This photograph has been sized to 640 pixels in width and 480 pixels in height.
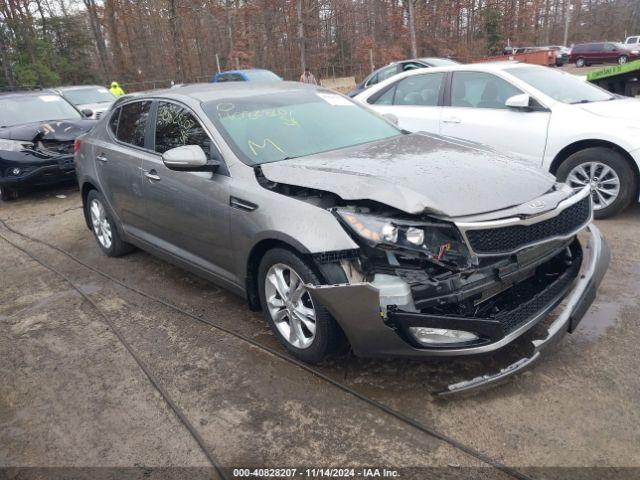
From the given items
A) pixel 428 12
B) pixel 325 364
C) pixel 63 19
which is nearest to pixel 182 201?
pixel 325 364

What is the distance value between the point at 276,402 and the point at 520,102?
14.0 ft

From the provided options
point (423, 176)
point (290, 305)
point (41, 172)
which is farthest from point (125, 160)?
point (41, 172)

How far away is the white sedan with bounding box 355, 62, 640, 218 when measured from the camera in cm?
520

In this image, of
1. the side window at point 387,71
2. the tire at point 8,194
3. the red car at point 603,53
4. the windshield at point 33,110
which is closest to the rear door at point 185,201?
the tire at point 8,194

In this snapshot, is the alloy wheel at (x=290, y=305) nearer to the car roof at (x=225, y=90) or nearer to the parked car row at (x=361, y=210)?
the parked car row at (x=361, y=210)

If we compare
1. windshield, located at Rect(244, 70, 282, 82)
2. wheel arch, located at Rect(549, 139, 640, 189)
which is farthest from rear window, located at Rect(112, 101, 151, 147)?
windshield, located at Rect(244, 70, 282, 82)

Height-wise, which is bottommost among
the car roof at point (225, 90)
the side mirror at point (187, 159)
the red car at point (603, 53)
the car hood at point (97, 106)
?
the red car at point (603, 53)

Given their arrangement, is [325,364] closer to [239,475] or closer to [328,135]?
[239,475]

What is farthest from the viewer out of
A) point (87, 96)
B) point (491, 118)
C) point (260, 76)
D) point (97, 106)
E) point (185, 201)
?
point (260, 76)

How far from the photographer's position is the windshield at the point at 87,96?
1444 cm

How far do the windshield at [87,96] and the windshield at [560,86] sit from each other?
11952 millimetres

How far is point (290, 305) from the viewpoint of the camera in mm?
3164

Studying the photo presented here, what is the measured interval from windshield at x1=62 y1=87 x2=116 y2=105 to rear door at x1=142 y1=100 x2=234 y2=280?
11611mm

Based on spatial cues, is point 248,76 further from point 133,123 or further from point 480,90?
point 133,123
